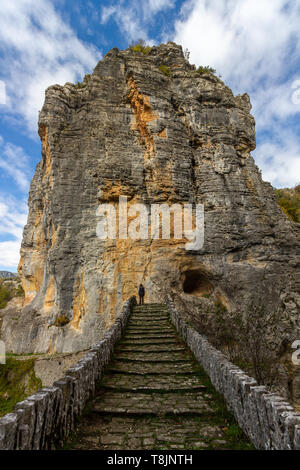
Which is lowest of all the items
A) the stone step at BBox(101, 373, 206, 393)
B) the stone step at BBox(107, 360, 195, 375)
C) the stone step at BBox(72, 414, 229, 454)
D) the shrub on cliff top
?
the stone step at BBox(72, 414, 229, 454)

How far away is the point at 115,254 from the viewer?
65.3 ft

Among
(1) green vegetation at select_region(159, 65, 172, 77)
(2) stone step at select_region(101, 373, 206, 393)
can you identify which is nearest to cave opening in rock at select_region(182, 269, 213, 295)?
(2) stone step at select_region(101, 373, 206, 393)

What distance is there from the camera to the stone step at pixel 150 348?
8828 mm

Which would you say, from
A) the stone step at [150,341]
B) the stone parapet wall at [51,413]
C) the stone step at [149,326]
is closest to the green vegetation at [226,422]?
the stone parapet wall at [51,413]

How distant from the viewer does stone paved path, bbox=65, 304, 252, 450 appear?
4.31 meters

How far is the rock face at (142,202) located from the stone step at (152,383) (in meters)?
11.6

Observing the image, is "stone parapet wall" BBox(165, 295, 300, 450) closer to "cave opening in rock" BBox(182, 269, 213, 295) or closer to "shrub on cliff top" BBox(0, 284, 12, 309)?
"cave opening in rock" BBox(182, 269, 213, 295)

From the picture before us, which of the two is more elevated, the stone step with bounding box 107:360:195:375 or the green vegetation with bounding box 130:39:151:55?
the green vegetation with bounding box 130:39:151:55

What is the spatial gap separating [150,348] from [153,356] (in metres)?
0.71

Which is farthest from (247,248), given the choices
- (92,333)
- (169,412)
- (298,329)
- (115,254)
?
(169,412)

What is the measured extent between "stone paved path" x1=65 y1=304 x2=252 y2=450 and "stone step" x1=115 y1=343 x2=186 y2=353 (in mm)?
33
